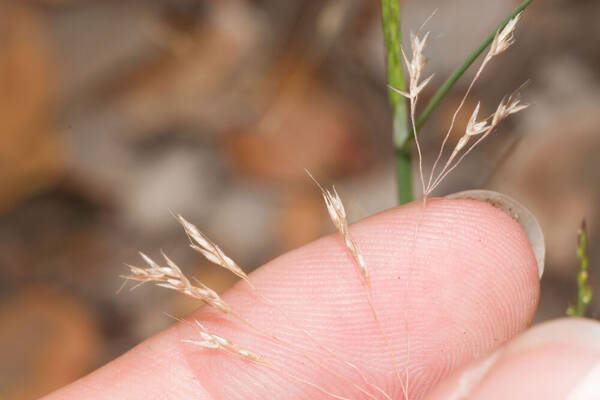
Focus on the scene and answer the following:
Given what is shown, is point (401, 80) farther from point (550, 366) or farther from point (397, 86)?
point (550, 366)

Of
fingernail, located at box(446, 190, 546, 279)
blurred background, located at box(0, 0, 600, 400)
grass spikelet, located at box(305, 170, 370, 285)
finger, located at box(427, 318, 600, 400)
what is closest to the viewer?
finger, located at box(427, 318, 600, 400)

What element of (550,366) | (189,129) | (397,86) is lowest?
(189,129)

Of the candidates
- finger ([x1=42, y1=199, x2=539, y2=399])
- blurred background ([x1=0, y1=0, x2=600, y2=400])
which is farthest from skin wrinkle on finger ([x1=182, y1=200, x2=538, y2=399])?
blurred background ([x1=0, y1=0, x2=600, y2=400])

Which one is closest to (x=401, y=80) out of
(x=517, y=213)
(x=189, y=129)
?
(x=517, y=213)

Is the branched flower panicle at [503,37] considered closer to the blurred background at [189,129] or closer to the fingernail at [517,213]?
the fingernail at [517,213]

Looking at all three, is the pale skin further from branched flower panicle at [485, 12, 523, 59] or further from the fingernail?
branched flower panicle at [485, 12, 523, 59]

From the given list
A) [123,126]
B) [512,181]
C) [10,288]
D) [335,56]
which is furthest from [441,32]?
[10,288]
